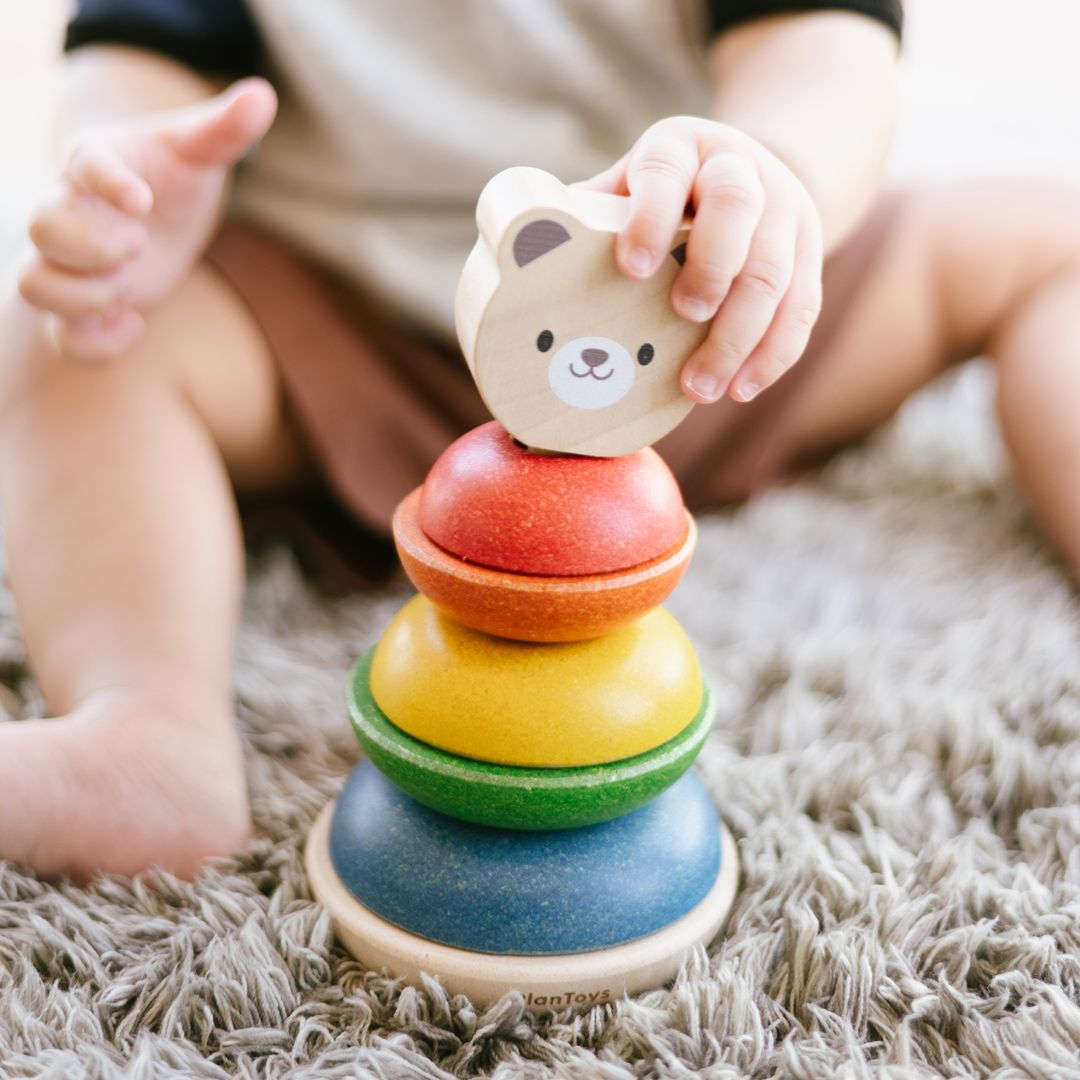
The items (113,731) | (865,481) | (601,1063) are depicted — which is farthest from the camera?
(865,481)

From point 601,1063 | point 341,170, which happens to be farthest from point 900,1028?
point 341,170

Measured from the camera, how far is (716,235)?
432mm

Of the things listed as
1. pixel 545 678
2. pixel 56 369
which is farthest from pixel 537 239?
pixel 56 369

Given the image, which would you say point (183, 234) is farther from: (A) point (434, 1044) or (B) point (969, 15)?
(B) point (969, 15)

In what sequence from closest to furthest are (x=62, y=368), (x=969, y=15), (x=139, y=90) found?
(x=62, y=368) < (x=139, y=90) < (x=969, y=15)

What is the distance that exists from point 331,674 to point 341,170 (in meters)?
0.40

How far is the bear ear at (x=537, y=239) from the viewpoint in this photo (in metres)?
0.42

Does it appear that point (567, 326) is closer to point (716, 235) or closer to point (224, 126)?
point (716, 235)

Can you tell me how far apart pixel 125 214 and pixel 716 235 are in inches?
14.0

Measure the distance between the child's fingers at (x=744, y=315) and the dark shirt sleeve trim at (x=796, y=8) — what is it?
371 millimetres

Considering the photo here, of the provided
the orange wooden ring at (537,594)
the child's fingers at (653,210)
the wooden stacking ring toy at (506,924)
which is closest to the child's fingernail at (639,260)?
the child's fingers at (653,210)

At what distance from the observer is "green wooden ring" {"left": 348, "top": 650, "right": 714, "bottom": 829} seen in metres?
0.47

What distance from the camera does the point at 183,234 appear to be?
732mm

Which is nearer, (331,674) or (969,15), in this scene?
(331,674)
